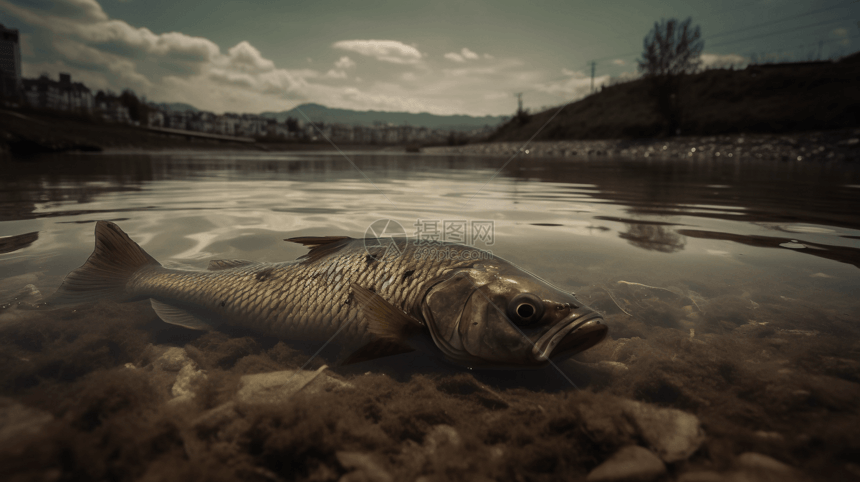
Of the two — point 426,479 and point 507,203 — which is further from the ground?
point 507,203

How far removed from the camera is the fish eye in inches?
94.3

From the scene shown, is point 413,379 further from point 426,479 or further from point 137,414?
point 137,414

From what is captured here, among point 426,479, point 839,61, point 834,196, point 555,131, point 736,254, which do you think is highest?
point 839,61

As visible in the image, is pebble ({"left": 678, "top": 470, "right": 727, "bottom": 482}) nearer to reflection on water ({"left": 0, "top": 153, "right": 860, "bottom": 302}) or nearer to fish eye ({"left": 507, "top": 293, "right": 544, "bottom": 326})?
fish eye ({"left": 507, "top": 293, "right": 544, "bottom": 326})

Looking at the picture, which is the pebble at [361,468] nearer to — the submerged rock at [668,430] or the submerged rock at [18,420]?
the submerged rock at [668,430]

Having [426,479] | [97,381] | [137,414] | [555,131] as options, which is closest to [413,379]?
[426,479]

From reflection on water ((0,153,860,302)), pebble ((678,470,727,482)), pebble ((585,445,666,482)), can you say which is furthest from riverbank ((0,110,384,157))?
pebble ((678,470,727,482))

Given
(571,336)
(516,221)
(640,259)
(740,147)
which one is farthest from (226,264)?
(740,147)

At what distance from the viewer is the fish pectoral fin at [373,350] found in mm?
2516

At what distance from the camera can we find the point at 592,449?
1.86 m

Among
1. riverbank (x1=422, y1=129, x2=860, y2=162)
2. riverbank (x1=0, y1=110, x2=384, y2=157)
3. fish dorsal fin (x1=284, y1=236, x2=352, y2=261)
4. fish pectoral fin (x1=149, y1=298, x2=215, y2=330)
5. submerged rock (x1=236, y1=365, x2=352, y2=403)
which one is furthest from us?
riverbank (x1=0, y1=110, x2=384, y2=157)

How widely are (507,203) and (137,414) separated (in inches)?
344

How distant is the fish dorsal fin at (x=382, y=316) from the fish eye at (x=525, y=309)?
2.08 feet

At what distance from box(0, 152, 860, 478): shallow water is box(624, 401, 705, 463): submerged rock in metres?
0.09
